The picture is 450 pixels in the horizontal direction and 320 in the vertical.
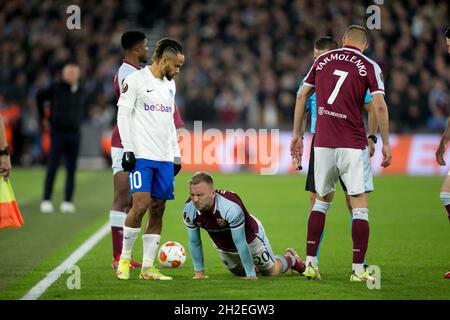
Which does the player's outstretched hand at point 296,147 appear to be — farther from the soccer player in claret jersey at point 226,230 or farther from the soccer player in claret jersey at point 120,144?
the soccer player in claret jersey at point 120,144

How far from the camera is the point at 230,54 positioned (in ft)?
96.9

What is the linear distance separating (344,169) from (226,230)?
1.21m

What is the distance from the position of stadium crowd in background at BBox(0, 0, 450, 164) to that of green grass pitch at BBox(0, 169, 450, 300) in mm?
6148

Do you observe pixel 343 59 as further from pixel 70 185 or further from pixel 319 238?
pixel 70 185

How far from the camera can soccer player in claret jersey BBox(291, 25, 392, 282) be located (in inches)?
342

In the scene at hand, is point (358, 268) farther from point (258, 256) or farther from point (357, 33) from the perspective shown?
point (357, 33)

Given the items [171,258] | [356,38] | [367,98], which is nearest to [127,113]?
[171,258]

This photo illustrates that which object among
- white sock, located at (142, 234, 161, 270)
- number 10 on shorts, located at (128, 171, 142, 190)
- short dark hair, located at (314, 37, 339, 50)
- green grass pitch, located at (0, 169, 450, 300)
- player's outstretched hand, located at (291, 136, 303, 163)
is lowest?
green grass pitch, located at (0, 169, 450, 300)

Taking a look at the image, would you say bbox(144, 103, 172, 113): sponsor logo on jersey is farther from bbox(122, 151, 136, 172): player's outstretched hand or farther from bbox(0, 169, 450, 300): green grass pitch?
bbox(0, 169, 450, 300): green grass pitch

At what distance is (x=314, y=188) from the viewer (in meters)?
9.55

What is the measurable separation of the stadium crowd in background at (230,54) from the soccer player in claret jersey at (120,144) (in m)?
16.9

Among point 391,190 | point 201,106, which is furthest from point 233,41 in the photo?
point 391,190

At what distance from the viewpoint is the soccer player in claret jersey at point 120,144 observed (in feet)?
31.6

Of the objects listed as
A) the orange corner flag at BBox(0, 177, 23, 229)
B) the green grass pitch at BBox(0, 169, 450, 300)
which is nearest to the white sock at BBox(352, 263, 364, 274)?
the green grass pitch at BBox(0, 169, 450, 300)
